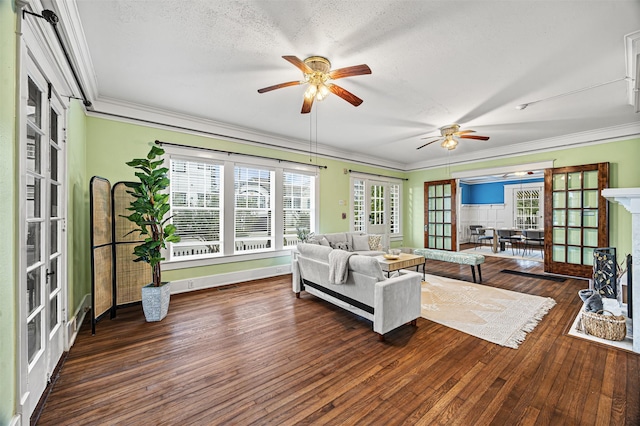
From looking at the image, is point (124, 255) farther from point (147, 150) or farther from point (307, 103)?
point (307, 103)

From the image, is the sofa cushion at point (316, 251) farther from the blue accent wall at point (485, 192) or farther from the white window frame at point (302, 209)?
the blue accent wall at point (485, 192)

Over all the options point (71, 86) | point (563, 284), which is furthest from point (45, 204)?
point (563, 284)

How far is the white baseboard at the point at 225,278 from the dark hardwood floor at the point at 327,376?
0.95m

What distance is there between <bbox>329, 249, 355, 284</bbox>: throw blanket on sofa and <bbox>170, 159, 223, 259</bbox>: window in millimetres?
2440

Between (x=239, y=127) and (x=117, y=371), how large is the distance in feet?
12.7

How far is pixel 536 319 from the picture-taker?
3174mm

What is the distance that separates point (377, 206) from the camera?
7395mm

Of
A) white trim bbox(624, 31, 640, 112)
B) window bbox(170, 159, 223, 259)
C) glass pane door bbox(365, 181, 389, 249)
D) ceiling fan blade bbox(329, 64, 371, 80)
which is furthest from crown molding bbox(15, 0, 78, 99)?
glass pane door bbox(365, 181, 389, 249)

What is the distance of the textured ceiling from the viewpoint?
2.03 metres

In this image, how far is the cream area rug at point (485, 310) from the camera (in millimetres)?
2867

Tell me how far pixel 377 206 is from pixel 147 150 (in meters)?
5.54

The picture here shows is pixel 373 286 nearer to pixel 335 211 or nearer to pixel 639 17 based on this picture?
pixel 639 17

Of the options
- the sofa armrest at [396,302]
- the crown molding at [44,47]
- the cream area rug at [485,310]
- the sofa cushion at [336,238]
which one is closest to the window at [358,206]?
the sofa cushion at [336,238]

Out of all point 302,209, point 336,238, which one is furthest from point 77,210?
point 336,238
